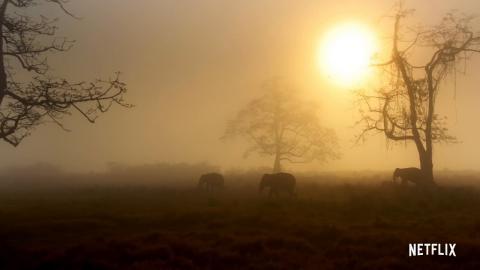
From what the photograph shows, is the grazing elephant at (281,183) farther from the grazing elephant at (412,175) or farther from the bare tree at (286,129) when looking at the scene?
the bare tree at (286,129)

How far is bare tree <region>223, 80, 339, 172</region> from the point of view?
4584 cm

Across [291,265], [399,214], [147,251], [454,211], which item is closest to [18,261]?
[147,251]

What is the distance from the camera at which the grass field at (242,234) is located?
1110 cm

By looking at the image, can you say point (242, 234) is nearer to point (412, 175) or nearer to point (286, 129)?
point (412, 175)

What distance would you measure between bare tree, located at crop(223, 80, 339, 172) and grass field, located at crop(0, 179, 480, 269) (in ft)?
79.3

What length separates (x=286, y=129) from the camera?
4675cm

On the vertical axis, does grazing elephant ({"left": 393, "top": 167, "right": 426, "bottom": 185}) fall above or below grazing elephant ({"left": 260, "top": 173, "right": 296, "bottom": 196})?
above

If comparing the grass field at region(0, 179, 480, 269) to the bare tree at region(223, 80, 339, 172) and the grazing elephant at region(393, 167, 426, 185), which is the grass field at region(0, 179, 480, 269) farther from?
the bare tree at region(223, 80, 339, 172)

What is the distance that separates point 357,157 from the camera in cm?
8844

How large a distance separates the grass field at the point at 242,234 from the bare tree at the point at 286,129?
24.2m

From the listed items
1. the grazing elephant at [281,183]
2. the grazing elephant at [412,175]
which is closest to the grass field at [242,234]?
the grazing elephant at [281,183]

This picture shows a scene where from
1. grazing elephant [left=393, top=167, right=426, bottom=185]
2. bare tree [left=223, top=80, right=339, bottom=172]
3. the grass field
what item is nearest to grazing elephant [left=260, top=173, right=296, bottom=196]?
the grass field

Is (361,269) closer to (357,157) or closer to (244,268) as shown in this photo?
(244,268)

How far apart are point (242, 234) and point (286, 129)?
33.0 m
